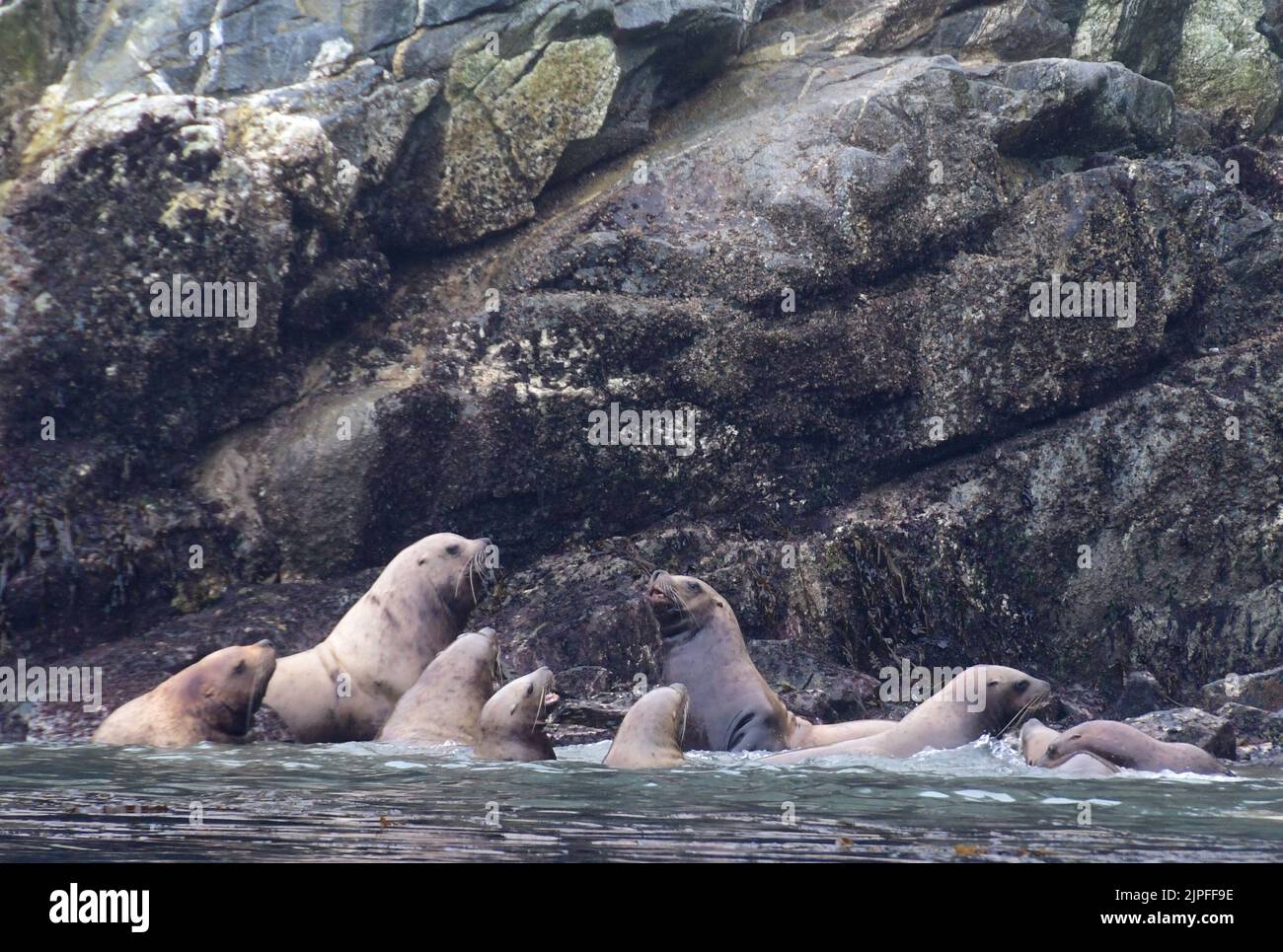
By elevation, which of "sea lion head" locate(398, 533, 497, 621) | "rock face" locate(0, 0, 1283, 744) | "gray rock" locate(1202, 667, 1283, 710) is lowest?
"gray rock" locate(1202, 667, 1283, 710)

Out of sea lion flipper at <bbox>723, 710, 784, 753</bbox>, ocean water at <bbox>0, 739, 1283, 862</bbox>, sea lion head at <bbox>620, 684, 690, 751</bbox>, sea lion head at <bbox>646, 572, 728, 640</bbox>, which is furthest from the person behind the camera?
sea lion head at <bbox>646, 572, 728, 640</bbox>

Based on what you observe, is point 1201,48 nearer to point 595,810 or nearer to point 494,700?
point 494,700

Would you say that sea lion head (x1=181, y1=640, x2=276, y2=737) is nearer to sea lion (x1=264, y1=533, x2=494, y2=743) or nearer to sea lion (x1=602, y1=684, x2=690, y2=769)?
sea lion (x1=264, y1=533, x2=494, y2=743)

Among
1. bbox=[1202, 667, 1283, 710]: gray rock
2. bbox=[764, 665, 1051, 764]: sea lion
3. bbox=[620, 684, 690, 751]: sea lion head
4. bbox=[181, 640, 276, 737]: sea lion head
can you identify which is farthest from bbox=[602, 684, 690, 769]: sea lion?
bbox=[1202, 667, 1283, 710]: gray rock

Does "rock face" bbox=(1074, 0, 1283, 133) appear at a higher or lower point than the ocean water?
higher

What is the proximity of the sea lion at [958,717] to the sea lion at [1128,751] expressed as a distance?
0.77 meters

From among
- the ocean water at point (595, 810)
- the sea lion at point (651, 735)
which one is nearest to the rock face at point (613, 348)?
the sea lion at point (651, 735)

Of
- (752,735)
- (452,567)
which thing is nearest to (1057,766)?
(752,735)

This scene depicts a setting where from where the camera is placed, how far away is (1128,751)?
7121 millimetres

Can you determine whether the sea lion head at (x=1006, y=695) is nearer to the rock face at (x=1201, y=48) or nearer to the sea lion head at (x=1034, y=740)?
the sea lion head at (x=1034, y=740)

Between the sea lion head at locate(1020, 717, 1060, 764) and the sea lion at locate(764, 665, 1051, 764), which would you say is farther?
the sea lion at locate(764, 665, 1051, 764)

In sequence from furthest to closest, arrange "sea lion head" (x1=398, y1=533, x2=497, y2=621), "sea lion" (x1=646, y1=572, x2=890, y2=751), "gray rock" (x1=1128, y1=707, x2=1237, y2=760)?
"sea lion head" (x1=398, y1=533, x2=497, y2=621) → "sea lion" (x1=646, y1=572, x2=890, y2=751) → "gray rock" (x1=1128, y1=707, x2=1237, y2=760)

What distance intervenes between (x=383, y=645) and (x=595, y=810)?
3.86 meters

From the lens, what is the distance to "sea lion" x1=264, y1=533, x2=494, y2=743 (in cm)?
841
